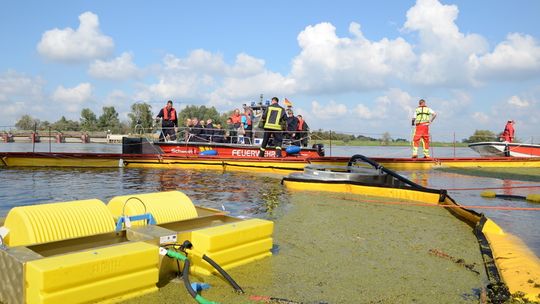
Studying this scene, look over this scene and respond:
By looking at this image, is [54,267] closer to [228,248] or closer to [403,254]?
[228,248]

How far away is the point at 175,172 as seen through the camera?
13.5 m

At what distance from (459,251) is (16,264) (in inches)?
162

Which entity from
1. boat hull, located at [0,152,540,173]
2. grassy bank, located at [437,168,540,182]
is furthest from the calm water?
grassy bank, located at [437,168,540,182]

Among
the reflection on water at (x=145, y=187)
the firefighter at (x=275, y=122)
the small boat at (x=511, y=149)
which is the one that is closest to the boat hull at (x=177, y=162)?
the reflection on water at (x=145, y=187)

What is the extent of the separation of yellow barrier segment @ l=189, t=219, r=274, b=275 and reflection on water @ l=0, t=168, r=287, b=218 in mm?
2326

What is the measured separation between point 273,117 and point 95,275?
11974mm

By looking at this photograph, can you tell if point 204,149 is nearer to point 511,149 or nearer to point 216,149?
point 216,149

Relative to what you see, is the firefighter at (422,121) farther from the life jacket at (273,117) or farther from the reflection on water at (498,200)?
the life jacket at (273,117)

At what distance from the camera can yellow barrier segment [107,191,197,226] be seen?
4035mm

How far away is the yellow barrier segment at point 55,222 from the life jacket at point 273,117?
10.9 meters

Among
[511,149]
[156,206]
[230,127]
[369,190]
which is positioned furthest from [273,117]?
[511,149]

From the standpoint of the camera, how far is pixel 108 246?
312 centimetres

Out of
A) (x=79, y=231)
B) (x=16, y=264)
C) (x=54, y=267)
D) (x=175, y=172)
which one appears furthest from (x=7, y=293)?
(x=175, y=172)

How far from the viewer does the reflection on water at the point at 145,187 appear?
7.53 meters
